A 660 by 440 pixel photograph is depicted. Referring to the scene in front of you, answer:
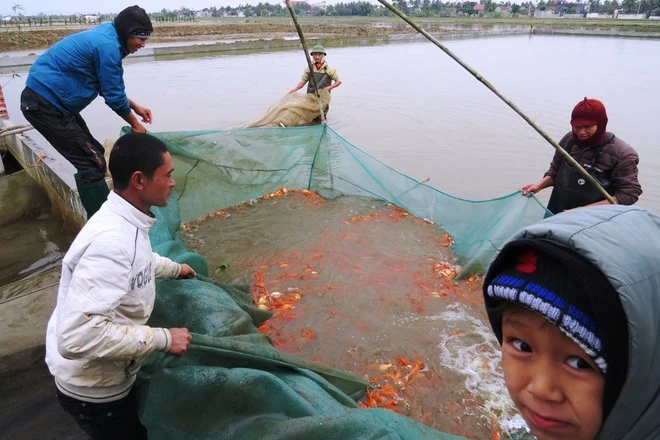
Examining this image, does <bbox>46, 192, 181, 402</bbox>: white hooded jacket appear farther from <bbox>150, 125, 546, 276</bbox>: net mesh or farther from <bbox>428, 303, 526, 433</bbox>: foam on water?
<bbox>150, 125, 546, 276</bbox>: net mesh

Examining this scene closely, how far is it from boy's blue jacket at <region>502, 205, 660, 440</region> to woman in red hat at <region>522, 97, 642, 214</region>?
3.20 m

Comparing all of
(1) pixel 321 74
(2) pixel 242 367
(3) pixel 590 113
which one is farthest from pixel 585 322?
(1) pixel 321 74

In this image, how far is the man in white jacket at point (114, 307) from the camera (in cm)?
178

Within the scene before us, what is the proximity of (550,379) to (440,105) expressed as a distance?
1455 centimetres

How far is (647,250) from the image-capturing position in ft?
2.84

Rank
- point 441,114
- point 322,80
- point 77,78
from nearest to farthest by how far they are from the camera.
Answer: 1. point 77,78
2. point 322,80
3. point 441,114

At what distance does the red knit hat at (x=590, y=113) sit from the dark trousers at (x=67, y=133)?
4381 millimetres

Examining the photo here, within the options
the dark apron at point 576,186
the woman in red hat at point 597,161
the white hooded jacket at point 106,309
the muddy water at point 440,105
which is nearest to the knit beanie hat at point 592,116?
the woman in red hat at point 597,161

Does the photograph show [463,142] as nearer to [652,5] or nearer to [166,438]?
[166,438]

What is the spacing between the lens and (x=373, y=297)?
455 centimetres

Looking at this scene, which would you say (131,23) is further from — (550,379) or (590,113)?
(550,379)

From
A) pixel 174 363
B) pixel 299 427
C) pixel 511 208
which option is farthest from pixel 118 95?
pixel 511 208

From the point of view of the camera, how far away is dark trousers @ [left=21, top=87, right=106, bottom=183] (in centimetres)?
Result: 386

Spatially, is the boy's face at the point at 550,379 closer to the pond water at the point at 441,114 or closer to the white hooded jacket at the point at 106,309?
the white hooded jacket at the point at 106,309
